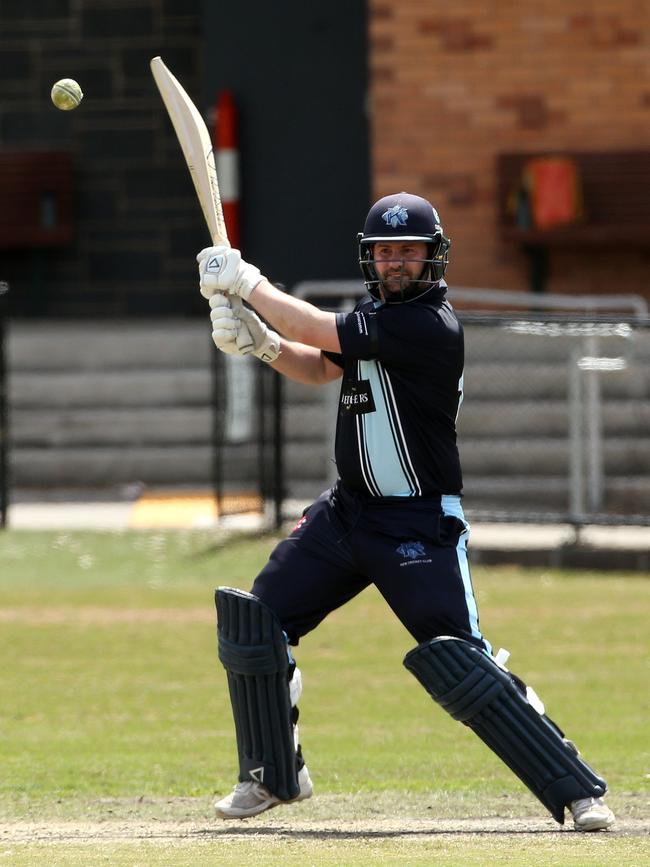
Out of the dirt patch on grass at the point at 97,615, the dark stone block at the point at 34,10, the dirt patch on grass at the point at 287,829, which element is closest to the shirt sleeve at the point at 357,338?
the dirt patch on grass at the point at 287,829

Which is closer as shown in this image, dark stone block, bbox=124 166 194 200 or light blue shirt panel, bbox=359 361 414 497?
light blue shirt panel, bbox=359 361 414 497

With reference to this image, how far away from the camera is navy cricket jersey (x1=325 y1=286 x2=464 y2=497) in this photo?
5.73 m

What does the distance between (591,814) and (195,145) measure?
8.45ft

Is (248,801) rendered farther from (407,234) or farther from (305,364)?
(407,234)

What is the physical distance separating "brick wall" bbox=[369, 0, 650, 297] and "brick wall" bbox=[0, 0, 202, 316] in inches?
111

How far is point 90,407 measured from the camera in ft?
51.7

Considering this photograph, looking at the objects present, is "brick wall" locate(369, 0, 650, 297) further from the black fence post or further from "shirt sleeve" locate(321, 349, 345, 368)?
"shirt sleeve" locate(321, 349, 345, 368)

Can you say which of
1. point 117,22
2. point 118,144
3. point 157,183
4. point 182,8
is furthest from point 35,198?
point 182,8

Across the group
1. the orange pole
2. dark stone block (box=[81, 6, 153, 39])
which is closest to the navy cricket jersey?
the orange pole

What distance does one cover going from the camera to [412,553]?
5.73 metres

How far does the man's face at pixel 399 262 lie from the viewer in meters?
5.80

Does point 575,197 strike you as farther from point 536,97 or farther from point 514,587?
point 514,587

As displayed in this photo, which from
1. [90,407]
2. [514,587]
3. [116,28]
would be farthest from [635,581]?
[116,28]

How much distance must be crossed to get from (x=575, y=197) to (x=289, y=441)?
3482 mm
